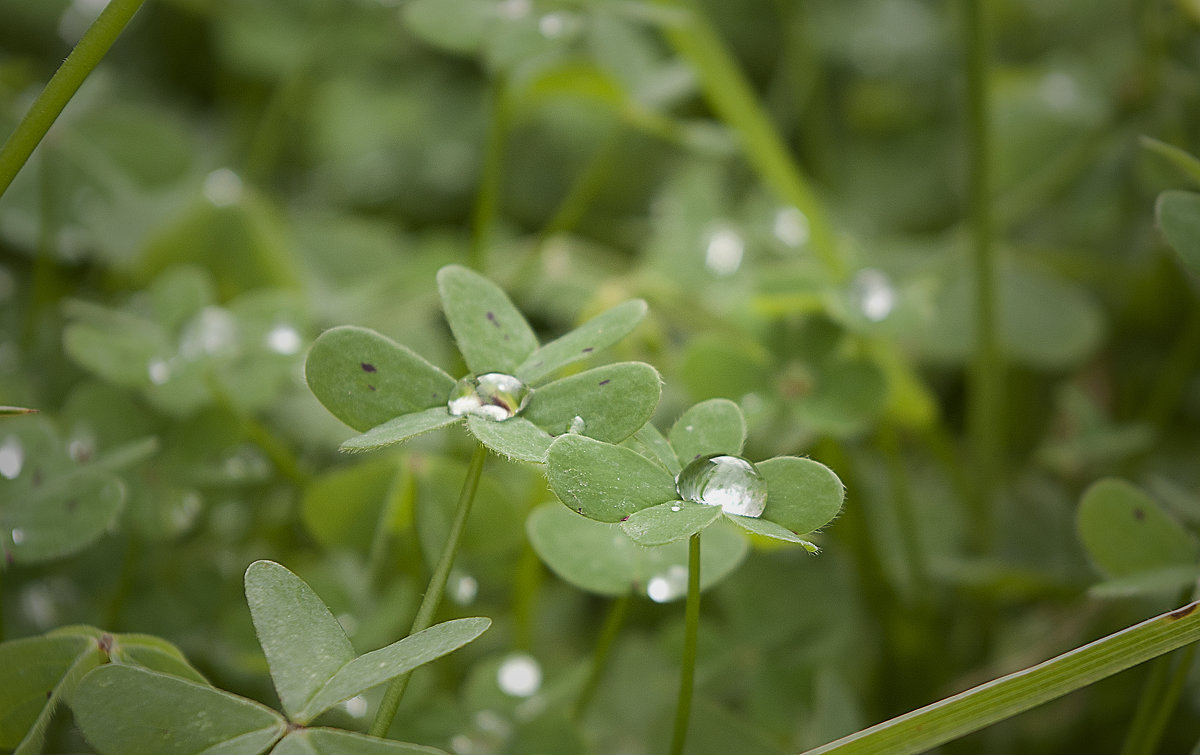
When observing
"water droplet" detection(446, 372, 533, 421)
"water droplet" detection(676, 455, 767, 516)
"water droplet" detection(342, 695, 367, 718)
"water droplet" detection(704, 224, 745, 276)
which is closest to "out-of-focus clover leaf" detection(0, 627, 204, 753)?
"water droplet" detection(342, 695, 367, 718)

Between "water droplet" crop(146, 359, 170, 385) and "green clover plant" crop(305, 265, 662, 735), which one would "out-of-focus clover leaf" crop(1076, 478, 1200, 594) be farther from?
"water droplet" crop(146, 359, 170, 385)

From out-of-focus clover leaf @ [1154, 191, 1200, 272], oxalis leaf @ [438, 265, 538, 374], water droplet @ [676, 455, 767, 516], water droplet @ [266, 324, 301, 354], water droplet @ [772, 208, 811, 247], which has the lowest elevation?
water droplet @ [772, 208, 811, 247]

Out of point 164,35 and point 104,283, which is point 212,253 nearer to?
point 104,283

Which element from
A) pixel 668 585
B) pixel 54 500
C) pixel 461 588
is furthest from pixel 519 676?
pixel 54 500

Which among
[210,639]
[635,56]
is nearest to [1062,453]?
[635,56]

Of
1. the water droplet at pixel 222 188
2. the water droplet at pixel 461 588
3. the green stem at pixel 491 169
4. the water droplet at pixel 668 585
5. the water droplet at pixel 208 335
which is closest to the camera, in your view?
the water droplet at pixel 668 585

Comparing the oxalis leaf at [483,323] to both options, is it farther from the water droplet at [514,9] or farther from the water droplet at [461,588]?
the water droplet at [514,9]

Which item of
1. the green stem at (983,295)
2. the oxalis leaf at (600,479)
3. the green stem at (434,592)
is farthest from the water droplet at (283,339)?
the green stem at (983,295)
